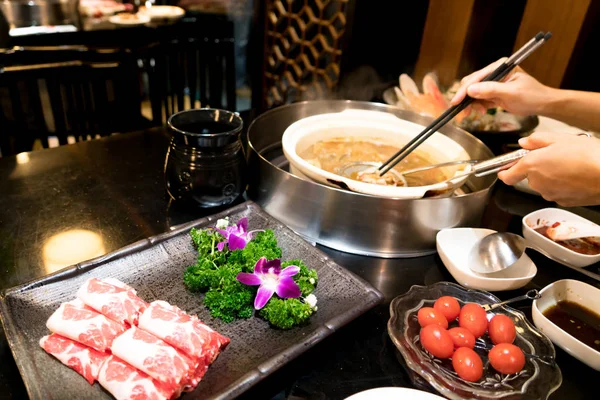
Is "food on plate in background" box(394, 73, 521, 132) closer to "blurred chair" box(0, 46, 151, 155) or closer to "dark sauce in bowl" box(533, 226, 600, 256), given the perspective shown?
"dark sauce in bowl" box(533, 226, 600, 256)

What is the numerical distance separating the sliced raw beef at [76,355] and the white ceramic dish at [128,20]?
15.3ft

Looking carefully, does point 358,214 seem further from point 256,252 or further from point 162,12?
point 162,12

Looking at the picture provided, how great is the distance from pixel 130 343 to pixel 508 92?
5.14 feet

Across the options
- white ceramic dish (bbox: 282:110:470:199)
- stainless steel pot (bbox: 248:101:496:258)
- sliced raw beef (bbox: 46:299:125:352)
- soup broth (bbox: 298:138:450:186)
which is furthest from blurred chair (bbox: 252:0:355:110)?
sliced raw beef (bbox: 46:299:125:352)

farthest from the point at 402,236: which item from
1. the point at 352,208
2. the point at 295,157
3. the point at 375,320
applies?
the point at 295,157

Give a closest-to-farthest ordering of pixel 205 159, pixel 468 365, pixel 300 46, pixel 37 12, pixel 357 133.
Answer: pixel 468 365 < pixel 205 159 < pixel 357 133 < pixel 300 46 < pixel 37 12

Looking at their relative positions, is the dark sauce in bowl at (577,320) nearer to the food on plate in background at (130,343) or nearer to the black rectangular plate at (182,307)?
the black rectangular plate at (182,307)

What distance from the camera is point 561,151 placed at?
4.26 feet

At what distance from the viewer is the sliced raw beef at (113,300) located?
1127mm

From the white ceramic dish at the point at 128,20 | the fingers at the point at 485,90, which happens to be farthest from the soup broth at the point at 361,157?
the white ceramic dish at the point at 128,20

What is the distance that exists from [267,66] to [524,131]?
101 inches

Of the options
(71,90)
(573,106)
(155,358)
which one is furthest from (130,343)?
(573,106)

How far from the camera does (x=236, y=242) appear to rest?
4.52 feet

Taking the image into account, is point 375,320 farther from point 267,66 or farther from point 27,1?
point 27,1
